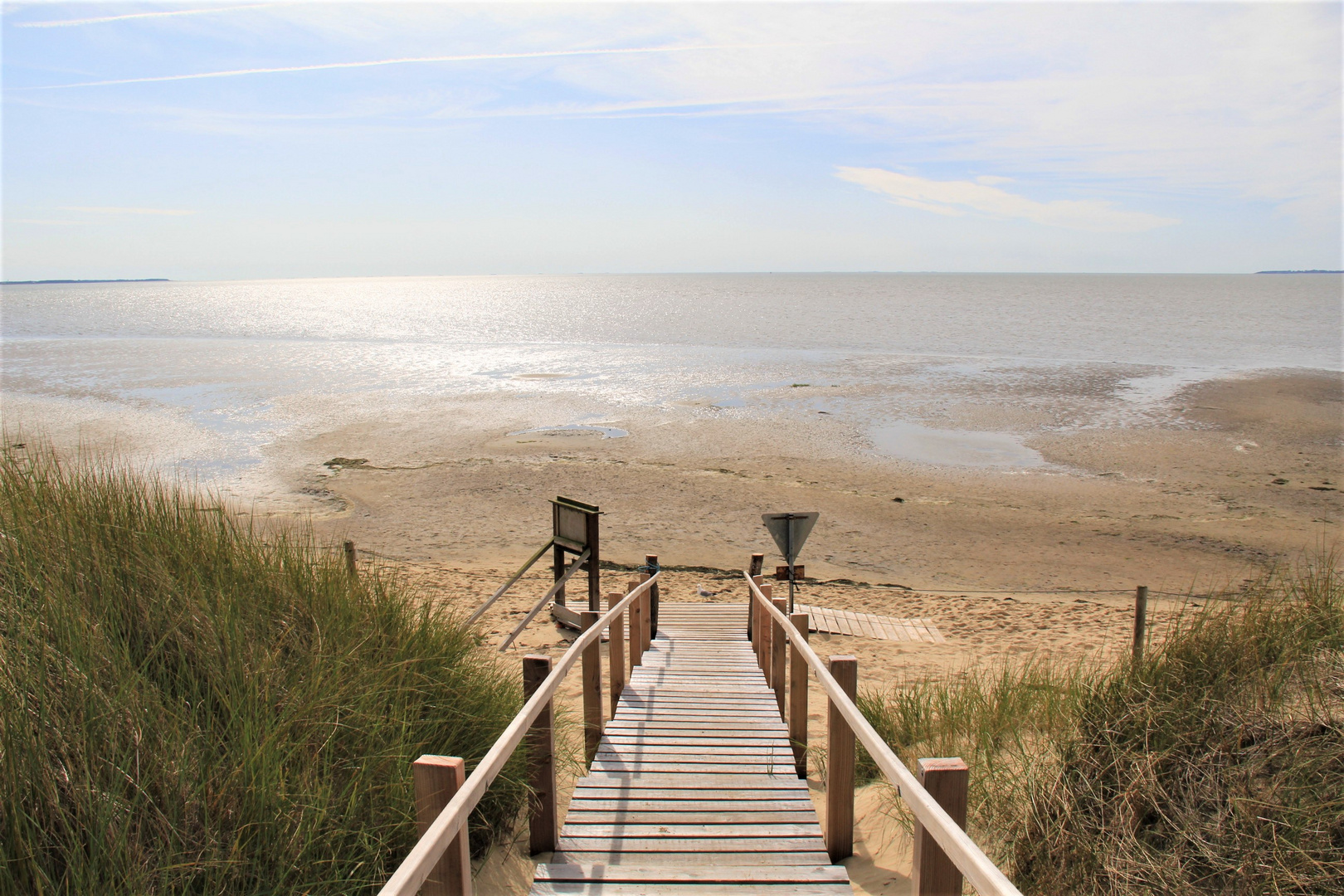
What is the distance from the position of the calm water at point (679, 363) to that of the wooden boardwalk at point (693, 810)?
774 inches

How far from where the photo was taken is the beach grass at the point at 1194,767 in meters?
3.05

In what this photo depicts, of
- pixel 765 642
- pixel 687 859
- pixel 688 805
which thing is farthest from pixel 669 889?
pixel 765 642

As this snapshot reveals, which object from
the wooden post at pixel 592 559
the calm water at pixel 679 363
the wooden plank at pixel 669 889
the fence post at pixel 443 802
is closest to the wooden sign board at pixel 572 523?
the wooden post at pixel 592 559

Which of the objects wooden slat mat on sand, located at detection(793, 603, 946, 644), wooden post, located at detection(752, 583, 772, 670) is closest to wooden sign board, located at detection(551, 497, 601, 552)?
wooden slat mat on sand, located at detection(793, 603, 946, 644)

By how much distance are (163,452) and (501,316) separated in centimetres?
8410

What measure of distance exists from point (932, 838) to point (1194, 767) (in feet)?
5.63

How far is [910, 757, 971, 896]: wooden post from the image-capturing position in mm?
2486

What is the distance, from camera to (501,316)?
106 meters

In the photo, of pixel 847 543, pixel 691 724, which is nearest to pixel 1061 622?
pixel 847 543

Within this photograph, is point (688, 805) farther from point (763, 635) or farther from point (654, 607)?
point (654, 607)

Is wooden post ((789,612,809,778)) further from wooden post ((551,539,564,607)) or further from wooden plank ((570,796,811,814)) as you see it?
wooden post ((551,539,564,607))

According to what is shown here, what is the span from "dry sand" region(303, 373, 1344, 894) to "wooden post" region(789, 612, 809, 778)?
0.50 meters

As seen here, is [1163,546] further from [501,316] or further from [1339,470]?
[501,316]

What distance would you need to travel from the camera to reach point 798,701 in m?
5.35
